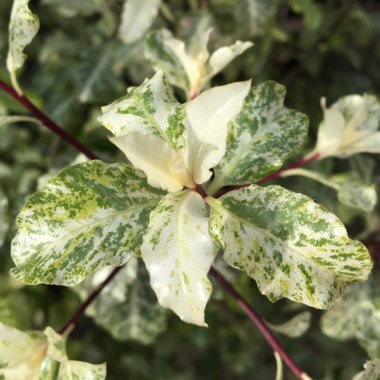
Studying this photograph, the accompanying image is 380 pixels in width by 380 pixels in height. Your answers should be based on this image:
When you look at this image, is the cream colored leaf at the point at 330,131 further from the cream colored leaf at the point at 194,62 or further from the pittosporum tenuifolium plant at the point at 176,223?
the pittosporum tenuifolium plant at the point at 176,223

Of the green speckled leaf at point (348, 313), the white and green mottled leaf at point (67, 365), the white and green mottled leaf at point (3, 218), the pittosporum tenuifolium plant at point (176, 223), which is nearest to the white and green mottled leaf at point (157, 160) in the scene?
the pittosporum tenuifolium plant at point (176, 223)

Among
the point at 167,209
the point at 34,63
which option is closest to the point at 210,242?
the point at 167,209

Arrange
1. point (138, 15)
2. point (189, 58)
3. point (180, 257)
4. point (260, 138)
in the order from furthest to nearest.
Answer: point (138, 15) → point (189, 58) → point (260, 138) → point (180, 257)

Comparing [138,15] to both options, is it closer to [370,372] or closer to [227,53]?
[227,53]

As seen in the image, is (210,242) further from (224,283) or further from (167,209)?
(224,283)

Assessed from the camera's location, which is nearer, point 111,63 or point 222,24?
point 111,63

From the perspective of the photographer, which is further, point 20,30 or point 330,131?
point 330,131

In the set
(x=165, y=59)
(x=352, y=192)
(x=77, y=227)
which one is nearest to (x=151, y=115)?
(x=77, y=227)
